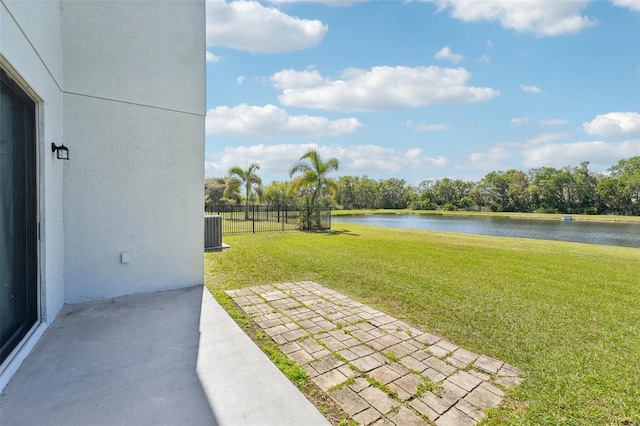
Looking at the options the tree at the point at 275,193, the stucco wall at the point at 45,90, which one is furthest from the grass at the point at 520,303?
the tree at the point at 275,193

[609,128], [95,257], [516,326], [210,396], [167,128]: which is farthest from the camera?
[609,128]

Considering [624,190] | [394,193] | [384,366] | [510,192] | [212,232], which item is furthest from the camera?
[394,193]

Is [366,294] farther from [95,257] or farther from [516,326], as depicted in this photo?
[95,257]

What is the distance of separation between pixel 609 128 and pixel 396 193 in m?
44.6

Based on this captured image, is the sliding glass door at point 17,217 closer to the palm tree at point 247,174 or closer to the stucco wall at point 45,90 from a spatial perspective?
the stucco wall at point 45,90

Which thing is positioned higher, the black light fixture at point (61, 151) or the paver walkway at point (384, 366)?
the black light fixture at point (61, 151)

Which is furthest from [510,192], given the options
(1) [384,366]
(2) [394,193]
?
(1) [384,366]

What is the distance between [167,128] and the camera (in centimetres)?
436

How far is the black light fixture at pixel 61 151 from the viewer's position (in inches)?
127

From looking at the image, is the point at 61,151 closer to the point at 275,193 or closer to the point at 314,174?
the point at 314,174

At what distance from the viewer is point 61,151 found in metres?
3.38

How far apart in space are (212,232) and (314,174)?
776cm

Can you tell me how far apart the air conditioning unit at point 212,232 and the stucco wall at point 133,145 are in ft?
12.1

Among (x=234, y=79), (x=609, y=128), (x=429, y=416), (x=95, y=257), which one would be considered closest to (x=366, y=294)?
(x=429, y=416)
